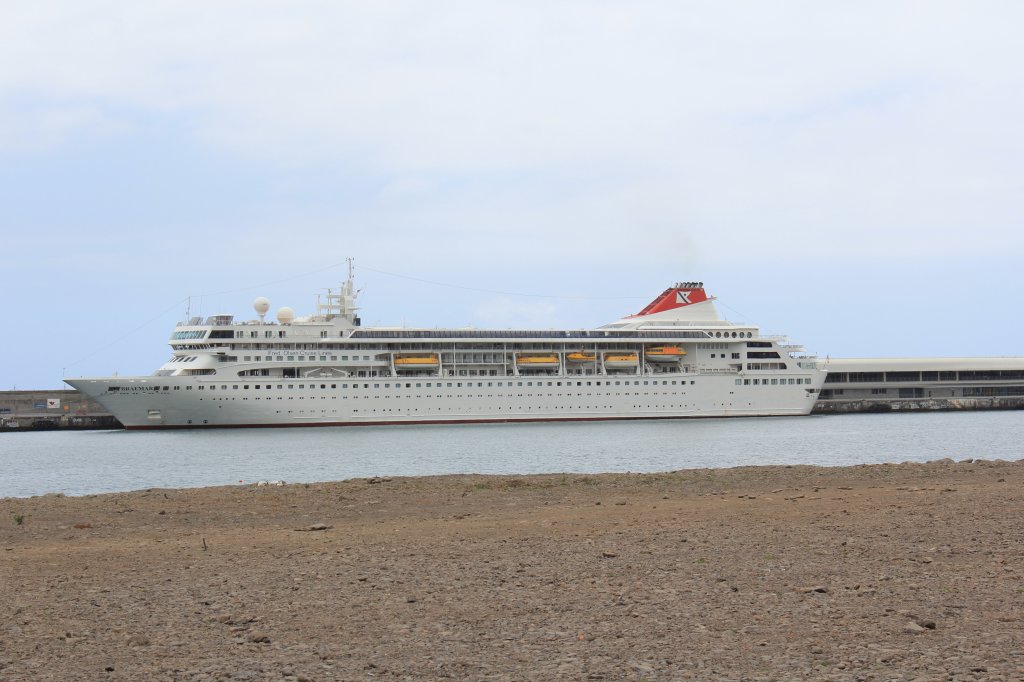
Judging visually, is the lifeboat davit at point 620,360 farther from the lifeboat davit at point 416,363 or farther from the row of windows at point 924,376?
the row of windows at point 924,376

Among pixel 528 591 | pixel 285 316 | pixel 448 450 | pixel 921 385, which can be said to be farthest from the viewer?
pixel 921 385

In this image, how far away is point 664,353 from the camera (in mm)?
63062

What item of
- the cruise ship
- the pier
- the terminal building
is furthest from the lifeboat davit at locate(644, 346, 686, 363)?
the pier

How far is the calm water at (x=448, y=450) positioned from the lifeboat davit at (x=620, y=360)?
779 centimetres

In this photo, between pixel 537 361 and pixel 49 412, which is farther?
pixel 49 412

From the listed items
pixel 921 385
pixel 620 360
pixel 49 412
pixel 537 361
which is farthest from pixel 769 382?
pixel 49 412

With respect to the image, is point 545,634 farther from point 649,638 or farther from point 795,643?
point 795,643

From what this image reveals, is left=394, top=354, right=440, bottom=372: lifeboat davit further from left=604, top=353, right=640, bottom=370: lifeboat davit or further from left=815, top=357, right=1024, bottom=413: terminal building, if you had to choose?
left=815, top=357, right=1024, bottom=413: terminal building

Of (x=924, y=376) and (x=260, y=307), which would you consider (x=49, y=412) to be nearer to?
(x=260, y=307)

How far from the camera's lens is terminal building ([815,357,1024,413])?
76438 millimetres

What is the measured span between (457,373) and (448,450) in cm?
2375

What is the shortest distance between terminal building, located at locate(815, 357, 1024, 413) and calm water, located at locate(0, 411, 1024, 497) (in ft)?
70.2

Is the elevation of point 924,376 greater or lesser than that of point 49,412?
greater

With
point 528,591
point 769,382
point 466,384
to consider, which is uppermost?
point 466,384
